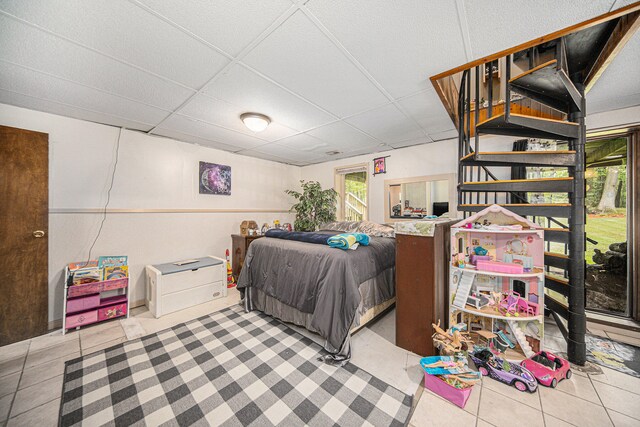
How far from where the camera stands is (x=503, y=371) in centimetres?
164

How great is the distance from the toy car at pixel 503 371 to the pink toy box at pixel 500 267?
0.67 m

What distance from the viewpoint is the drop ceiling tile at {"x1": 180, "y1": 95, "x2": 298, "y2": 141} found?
228cm

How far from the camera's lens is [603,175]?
2.59m

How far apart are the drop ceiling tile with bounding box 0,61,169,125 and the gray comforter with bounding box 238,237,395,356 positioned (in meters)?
2.01

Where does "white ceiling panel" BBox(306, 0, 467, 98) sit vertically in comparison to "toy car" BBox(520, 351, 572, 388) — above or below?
above

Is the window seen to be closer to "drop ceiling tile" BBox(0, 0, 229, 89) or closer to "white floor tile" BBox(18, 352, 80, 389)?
"drop ceiling tile" BBox(0, 0, 229, 89)

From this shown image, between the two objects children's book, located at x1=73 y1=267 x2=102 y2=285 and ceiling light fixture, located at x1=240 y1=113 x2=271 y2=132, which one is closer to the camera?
children's book, located at x1=73 y1=267 x2=102 y2=285

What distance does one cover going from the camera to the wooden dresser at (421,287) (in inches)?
74.2

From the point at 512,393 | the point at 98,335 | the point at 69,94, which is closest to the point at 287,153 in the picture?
the point at 69,94

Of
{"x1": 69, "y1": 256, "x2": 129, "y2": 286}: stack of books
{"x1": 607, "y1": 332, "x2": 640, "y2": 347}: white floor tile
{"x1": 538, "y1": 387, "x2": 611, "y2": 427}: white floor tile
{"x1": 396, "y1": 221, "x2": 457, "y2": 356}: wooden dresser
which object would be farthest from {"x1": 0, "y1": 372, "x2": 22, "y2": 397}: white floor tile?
{"x1": 607, "y1": 332, "x2": 640, "y2": 347}: white floor tile

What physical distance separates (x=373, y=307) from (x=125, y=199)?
3498mm

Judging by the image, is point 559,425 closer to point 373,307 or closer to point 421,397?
point 421,397

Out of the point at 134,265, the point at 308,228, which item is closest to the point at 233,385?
the point at 134,265

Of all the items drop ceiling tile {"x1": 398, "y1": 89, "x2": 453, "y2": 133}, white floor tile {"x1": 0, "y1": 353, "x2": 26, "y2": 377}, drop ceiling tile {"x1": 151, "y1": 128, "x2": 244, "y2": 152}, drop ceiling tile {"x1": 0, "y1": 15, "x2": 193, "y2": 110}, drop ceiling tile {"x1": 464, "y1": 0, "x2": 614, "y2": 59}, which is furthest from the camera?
drop ceiling tile {"x1": 151, "y1": 128, "x2": 244, "y2": 152}
